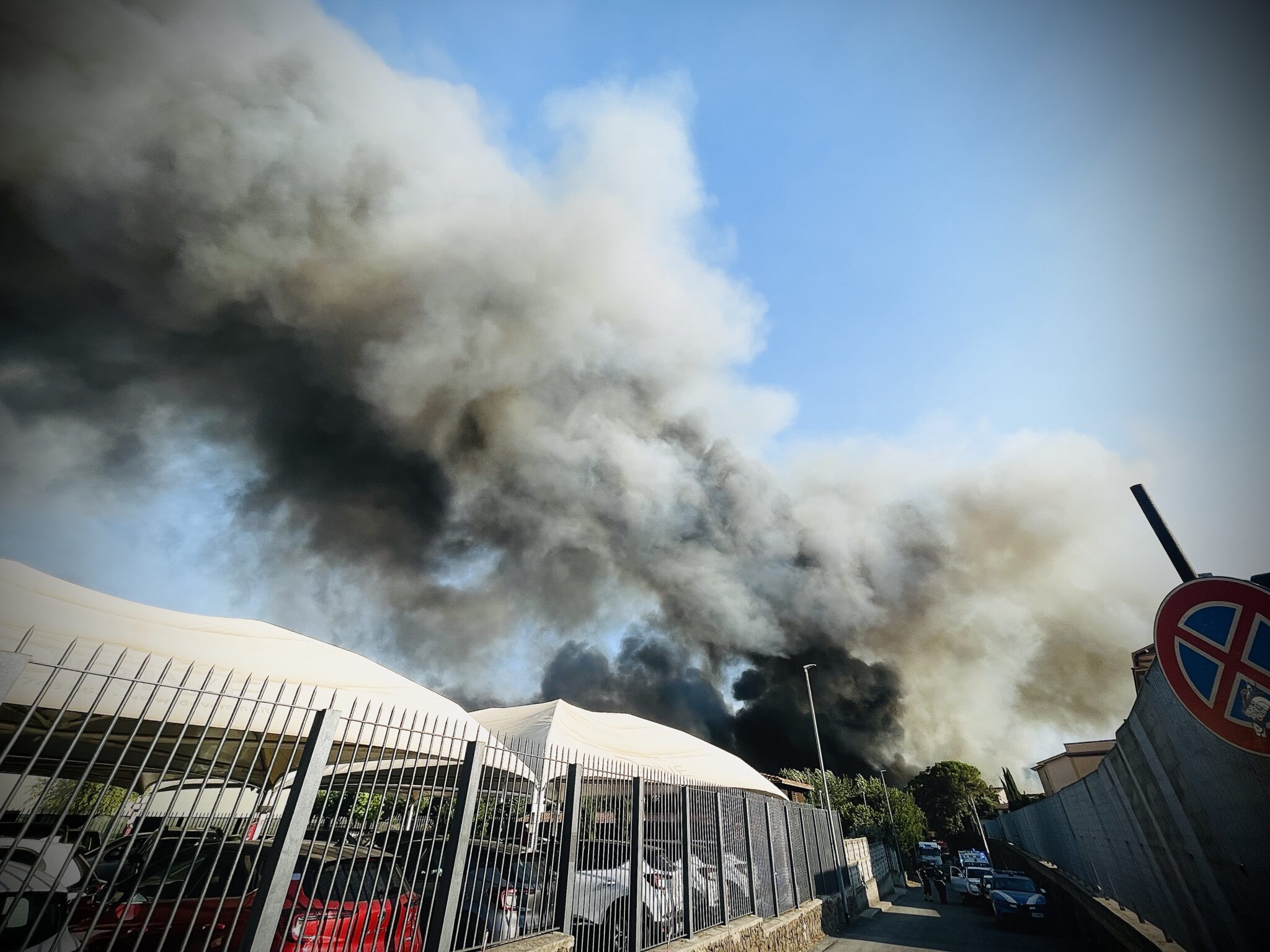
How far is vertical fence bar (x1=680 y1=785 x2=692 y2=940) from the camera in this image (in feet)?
23.0

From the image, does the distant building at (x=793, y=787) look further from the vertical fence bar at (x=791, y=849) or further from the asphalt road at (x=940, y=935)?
the vertical fence bar at (x=791, y=849)

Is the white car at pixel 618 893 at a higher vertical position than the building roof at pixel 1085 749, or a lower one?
lower

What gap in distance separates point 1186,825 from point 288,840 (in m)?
7.37

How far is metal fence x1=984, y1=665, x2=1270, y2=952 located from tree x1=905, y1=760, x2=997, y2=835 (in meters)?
82.2

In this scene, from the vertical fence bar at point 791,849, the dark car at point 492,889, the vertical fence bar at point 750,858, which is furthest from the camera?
the vertical fence bar at point 791,849

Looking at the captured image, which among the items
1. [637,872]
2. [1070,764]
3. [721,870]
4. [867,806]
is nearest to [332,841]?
[637,872]

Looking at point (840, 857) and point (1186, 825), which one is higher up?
point (1186, 825)

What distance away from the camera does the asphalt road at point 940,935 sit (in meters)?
11.2

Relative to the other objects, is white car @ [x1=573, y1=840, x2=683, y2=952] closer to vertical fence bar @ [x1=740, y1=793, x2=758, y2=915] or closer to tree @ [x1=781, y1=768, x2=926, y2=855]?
vertical fence bar @ [x1=740, y1=793, x2=758, y2=915]

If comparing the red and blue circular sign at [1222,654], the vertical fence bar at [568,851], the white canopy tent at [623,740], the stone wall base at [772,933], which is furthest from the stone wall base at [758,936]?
the red and blue circular sign at [1222,654]

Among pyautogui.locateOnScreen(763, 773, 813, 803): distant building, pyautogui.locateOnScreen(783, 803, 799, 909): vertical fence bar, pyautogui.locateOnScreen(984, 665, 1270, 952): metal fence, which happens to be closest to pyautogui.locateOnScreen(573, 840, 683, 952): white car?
pyautogui.locateOnScreen(984, 665, 1270, 952): metal fence

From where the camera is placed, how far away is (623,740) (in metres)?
17.1

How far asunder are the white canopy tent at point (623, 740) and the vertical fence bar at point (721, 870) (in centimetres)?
218

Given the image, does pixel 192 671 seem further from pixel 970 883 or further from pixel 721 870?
pixel 970 883
